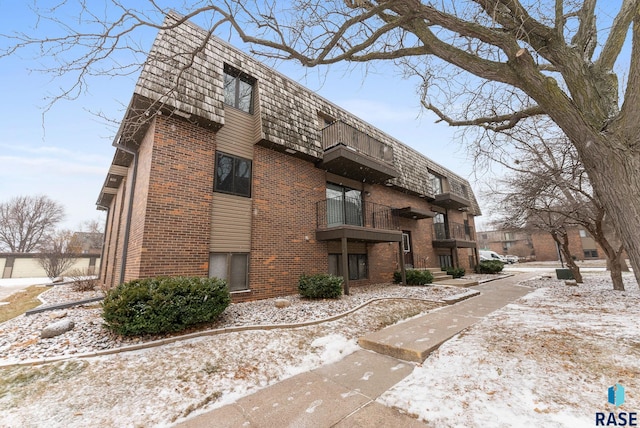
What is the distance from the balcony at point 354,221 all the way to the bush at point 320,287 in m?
1.81

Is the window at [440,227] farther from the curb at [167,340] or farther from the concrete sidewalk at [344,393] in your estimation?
the concrete sidewalk at [344,393]

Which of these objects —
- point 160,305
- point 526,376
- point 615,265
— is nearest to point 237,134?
point 160,305

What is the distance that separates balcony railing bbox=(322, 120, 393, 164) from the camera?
413 inches

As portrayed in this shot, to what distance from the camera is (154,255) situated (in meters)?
6.36

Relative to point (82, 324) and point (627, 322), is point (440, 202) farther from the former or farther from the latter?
point (82, 324)

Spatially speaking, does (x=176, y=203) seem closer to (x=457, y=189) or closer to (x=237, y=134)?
(x=237, y=134)

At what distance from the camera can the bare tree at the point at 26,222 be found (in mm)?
35219

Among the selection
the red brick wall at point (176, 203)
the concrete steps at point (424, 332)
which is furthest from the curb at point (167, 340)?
the red brick wall at point (176, 203)

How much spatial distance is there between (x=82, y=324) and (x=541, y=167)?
15.9 metres

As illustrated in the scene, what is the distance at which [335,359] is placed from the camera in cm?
433

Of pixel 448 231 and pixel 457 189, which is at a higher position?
pixel 457 189

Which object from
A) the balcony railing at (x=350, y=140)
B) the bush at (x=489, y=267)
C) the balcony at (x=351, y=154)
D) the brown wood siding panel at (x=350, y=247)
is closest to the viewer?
the balcony at (x=351, y=154)

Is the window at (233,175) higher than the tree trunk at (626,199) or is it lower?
higher

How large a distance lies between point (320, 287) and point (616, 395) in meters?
6.27
